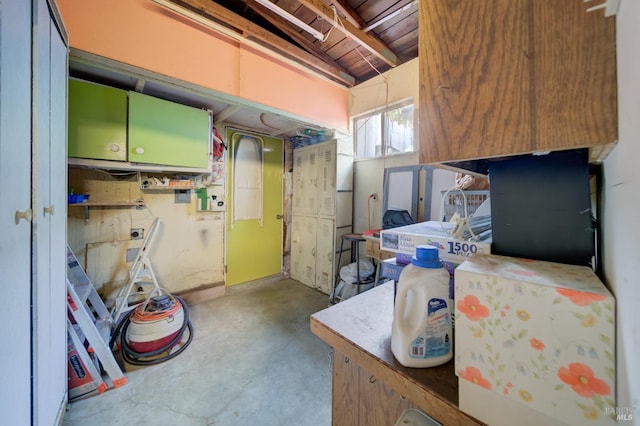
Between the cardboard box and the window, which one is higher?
the window

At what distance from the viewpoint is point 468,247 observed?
64 centimetres

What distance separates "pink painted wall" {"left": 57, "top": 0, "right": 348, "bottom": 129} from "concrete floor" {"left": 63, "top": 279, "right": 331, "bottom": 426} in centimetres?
232

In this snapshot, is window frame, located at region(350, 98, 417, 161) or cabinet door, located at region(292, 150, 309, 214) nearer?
window frame, located at region(350, 98, 417, 161)

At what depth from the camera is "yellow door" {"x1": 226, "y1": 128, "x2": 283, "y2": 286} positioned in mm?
3293

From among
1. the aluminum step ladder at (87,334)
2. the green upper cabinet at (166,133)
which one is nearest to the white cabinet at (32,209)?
the aluminum step ladder at (87,334)

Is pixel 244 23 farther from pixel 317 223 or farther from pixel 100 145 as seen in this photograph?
pixel 317 223

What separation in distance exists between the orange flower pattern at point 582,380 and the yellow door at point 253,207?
Result: 11.0ft

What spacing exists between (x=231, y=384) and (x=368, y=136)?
10.1ft

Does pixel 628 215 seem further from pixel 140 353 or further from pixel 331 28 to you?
pixel 331 28

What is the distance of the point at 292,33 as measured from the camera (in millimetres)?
2531

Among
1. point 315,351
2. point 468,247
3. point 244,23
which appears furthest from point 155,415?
point 244,23


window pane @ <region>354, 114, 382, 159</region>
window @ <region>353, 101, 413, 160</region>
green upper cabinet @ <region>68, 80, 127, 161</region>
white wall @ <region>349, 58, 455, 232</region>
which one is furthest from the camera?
window pane @ <region>354, 114, 382, 159</region>

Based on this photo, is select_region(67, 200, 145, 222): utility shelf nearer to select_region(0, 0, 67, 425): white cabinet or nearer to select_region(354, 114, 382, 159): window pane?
select_region(0, 0, 67, 425): white cabinet

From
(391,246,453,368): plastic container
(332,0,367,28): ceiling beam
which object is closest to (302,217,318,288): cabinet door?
(332,0,367,28): ceiling beam
